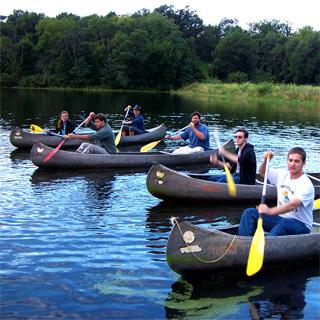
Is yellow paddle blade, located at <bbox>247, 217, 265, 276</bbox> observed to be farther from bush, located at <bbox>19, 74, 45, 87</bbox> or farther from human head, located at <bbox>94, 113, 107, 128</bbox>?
bush, located at <bbox>19, 74, 45, 87</bbox>

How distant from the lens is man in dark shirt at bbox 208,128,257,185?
879 centimetres

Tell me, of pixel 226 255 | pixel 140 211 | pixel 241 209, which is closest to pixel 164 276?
pixel 226 255

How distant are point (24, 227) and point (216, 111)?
27410mm

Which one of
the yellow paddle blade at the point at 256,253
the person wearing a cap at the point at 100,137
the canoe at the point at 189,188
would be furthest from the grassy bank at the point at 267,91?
the yellow paddle blade at the point at 256,253

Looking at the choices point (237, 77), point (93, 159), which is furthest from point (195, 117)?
point (237, 77)

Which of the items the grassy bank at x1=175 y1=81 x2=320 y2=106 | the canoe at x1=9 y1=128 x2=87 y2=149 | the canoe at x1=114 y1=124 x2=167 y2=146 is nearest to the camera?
the canoe at x1=9 y1=128 x2=87 y2=149

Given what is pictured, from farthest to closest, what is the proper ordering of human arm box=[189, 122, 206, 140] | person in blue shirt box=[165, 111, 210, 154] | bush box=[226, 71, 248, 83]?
bush box=[226, 71, 248, 83]
person in blue shirt box=[165, 111, 210, 154]
human arm box=[189, 122, 206, 140]

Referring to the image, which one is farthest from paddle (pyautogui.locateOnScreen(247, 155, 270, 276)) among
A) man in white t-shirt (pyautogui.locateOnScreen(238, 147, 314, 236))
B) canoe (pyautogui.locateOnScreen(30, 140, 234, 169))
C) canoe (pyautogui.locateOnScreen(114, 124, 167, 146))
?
canoe (pyautogui.locateOnScreen(114, 124, 167, 146))

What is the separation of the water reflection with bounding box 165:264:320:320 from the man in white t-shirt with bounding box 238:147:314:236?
1.98 ft

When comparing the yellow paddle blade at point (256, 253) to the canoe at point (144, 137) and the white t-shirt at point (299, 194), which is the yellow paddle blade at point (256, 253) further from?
the canoe at point (144, 137)

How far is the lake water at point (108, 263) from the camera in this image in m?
5.48

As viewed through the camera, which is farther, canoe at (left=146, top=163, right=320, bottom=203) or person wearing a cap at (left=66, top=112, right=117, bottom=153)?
person wearing a cap at (left=66, top=112, right=117, bottom=153)

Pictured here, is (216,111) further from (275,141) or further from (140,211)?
(140,211)

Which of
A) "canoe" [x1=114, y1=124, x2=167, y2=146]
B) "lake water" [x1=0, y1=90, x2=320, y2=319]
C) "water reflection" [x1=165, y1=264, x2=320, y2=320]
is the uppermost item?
"canoe" [x1=114, y1=124, x2=167, y2=146]
